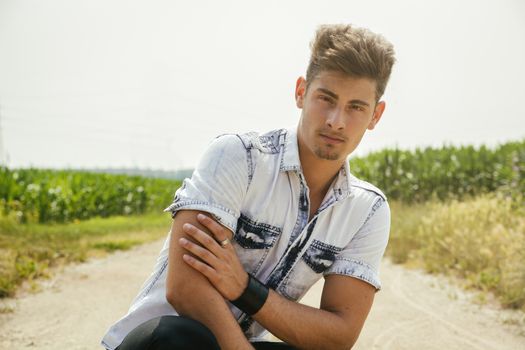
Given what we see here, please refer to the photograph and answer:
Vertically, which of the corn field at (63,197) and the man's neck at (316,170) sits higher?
the man's neck at (316,170)

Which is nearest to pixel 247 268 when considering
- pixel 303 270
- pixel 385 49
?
pixel 303 270

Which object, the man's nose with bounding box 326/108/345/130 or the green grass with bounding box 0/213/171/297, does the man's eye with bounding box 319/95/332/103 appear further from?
the green grass with bounding box 0/213/171/297

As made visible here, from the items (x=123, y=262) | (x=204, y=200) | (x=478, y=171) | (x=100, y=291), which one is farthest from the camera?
Result: (x=478, y=171)

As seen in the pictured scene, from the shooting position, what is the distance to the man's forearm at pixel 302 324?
79.7 inches

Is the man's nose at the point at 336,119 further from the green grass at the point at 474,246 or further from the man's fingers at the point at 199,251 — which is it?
the green grass at the point at 474,246

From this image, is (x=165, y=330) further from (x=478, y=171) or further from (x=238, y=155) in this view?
(x=478, y=171)

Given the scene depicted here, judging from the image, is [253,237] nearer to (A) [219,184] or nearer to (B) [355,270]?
(A) [219,184]

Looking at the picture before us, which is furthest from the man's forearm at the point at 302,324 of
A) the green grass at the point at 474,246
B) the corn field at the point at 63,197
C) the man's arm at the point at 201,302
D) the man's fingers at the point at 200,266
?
the corn field at the point at 63,197

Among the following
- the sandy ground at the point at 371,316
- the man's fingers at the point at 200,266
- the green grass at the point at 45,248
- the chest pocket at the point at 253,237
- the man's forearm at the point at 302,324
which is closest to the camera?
the man's fingers at the point at 200,266

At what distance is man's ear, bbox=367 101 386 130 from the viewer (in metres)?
2.46

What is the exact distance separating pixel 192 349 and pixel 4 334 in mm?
2851

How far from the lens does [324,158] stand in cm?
227

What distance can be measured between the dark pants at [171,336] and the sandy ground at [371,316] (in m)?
2.18

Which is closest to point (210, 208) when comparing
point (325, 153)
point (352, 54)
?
point (325, 153)
